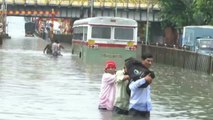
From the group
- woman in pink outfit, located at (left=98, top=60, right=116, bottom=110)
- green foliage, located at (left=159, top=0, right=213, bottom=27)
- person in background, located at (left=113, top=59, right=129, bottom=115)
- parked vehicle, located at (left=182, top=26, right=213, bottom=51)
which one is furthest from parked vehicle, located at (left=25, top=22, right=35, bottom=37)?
person in background, located at (left=113, top=59, right=129, bottom=115)

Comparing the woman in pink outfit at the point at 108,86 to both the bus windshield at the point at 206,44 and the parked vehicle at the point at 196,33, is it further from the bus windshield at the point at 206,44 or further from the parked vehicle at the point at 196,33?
the parked vehicle at the point at 196,33

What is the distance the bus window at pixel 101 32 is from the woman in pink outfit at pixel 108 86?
79.8 feet

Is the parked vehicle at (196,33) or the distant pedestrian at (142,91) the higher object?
the distant pedestrian at (142,91)

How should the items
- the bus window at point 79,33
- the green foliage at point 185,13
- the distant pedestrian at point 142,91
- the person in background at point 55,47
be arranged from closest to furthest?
the distant pedestrian at point 142,91, the bus window at point 79,33, the person in background at point 55,47, the green foliage at point 185,13

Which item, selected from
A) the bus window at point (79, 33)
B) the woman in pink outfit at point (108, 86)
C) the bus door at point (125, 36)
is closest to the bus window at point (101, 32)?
the bus door at point (125, 36)

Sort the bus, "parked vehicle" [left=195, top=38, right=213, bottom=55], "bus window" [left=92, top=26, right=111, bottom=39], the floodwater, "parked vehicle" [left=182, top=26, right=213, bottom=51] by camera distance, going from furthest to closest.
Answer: "parked vehicle" [left=182, top=26, right=213, bottom=51]
"parked vehicle" [left=195, top=38, right=213, bottom=55]
"bus window" [left=92, top=26, right=111, bottom=39]
the bus
the floodwater

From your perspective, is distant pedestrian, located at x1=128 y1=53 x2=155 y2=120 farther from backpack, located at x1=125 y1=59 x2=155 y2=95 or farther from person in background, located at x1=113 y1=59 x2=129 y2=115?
person in background, located at x1=113 y1=59 x2=129 y2=115

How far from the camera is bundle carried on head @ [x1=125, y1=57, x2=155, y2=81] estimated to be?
1473 centimetres

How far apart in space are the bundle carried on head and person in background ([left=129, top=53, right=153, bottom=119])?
0.26 ft

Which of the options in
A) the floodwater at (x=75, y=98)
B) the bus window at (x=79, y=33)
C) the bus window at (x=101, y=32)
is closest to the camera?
the floodwater at (x=75, y=98)

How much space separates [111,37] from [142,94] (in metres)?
26.3

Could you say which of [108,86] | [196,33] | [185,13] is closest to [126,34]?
[196,33]

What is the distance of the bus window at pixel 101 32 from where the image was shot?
4144 cm

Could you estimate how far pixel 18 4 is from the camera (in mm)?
110250
